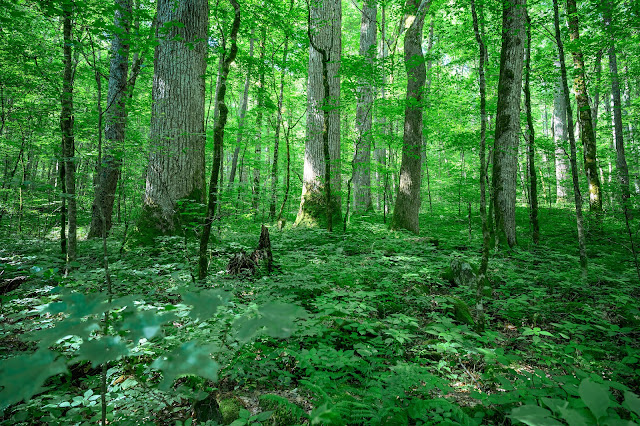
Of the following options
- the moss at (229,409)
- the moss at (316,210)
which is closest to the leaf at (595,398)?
the moss at (229,409)

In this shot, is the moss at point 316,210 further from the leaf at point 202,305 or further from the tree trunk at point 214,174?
the leaf at point 202,305

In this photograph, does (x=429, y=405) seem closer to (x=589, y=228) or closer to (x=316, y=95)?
(x=316, y=95)

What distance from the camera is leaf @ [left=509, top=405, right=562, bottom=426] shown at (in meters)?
0.89

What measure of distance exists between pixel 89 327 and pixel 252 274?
3.33 m

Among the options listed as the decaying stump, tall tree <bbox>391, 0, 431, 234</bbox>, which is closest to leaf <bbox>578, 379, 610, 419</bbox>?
the decaying stump

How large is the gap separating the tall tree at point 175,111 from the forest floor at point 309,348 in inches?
37.2

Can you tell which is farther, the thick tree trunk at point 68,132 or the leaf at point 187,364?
the thick tree trunk at point 68,132

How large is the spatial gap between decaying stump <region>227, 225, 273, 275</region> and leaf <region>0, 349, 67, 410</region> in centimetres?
338

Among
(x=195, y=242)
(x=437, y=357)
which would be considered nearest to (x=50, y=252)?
(x=195, y=242)

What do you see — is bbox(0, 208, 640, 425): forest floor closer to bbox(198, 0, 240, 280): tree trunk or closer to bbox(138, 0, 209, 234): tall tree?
bbox(198, 0, 240, 280): tree trunk

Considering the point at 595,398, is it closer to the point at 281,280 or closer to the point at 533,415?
the point at 533,415

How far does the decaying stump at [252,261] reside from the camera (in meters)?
4.27

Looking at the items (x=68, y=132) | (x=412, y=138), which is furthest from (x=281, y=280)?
(x=412, y=138)

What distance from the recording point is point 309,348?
2.71 meters
